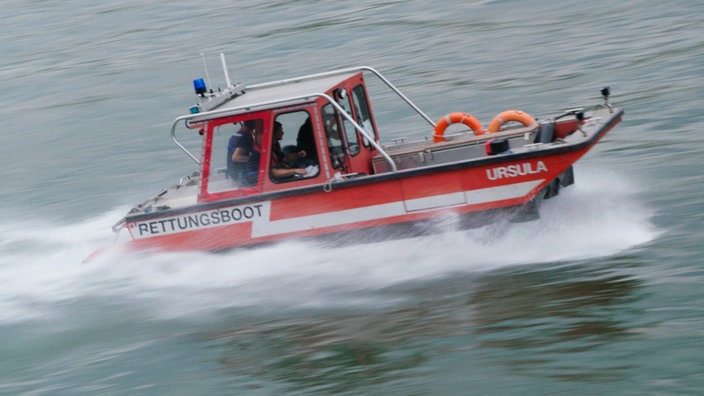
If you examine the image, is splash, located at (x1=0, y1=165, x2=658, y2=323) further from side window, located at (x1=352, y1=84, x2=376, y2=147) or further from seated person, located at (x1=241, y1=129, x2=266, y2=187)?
side window, located at (x1=352, y1=84, x2=376, y2=147)

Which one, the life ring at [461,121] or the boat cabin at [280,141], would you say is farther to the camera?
the life ring at [461,121]

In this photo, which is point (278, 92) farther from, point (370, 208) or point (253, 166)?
point (370, 208)

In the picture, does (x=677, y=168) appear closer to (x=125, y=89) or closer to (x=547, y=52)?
(x=547, y=52)

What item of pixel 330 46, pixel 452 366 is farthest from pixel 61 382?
pixel 330 46

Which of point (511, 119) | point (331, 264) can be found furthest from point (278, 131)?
point (511, 119)

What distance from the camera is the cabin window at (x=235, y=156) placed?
888 cm

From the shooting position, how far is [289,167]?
29.2 ft

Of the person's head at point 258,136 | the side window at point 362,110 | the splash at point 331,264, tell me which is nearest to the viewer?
the splash at point 331,264

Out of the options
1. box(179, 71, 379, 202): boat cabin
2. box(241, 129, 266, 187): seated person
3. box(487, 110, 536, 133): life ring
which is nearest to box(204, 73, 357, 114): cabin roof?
box(179, 71, 379, 202): boat cabin

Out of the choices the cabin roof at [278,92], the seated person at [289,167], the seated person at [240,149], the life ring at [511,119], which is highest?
the cabin roof at [278,92]

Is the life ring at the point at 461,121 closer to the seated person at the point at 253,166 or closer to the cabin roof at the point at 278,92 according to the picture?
the cabin roof at the point at 278,92

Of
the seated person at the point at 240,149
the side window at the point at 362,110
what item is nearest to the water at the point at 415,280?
the seated person at the point at 240,149

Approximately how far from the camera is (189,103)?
17.4m

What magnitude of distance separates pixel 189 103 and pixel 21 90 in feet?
16.3
